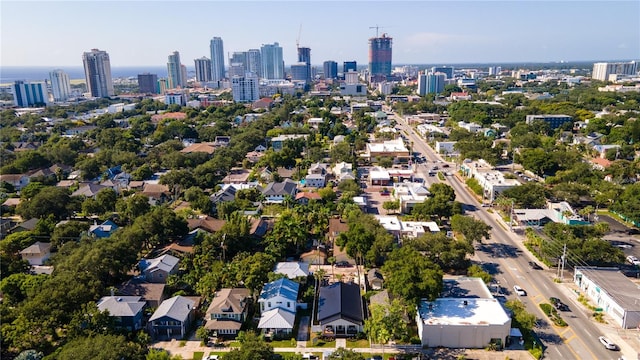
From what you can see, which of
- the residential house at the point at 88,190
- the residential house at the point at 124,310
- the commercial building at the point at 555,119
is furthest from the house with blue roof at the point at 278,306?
the commercial building at the point at 555,119

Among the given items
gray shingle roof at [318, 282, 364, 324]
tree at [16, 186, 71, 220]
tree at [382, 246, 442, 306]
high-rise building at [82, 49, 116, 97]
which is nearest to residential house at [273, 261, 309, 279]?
gray shingle roof at [318, 282, 364, 324]

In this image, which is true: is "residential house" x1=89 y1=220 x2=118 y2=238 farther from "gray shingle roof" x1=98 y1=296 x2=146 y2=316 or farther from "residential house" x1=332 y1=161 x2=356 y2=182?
"residential house" x1=332 y1=161 x2=356 y2=182

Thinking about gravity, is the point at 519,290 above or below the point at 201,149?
below

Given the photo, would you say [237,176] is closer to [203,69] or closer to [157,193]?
[157,193]

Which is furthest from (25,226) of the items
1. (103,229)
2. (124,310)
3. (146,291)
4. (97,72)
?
(97,72)

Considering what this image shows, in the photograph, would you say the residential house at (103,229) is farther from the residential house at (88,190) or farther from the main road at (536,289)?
the main road at (536,289)

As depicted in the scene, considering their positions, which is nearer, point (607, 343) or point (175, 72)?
point (607, 343)
